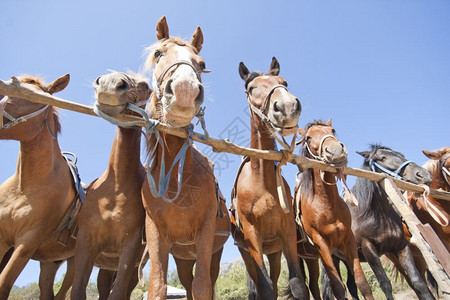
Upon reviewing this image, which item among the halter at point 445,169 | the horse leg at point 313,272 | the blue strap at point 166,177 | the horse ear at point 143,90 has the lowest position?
the horse leg at point 313,272

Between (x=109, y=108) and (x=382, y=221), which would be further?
(x=382, y=221)

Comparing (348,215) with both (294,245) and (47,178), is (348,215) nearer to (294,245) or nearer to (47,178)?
(294,245)

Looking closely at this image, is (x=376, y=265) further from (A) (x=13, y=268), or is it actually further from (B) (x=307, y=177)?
(A) (x=13, y=268)

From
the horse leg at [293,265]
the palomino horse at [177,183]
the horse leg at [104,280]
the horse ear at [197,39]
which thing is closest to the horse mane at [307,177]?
the horse leg at [293,265]

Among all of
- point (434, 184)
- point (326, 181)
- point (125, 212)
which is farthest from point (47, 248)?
point (434, 184)

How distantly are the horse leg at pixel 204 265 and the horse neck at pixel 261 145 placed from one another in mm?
Result: 1081

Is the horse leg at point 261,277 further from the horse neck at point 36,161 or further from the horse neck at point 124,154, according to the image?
the horse neck at point 36,161

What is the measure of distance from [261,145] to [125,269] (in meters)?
2.05

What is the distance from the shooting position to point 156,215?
2789mm

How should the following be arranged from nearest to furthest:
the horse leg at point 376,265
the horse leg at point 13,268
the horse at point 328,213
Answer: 1. the horse leg at point 13,268
2. the horse at point 328,213
3. the horse leg at point 376,265

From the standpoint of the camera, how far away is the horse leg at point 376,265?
172 inches

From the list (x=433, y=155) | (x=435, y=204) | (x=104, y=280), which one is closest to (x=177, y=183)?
(x=104, y=280)

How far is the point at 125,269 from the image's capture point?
2.99 m

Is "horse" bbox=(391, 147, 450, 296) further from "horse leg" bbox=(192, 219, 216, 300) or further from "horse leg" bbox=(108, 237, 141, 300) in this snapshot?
"horse leg" bbox=(108, 237, 141, 300)
